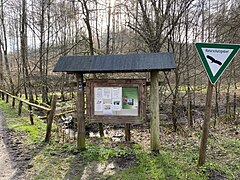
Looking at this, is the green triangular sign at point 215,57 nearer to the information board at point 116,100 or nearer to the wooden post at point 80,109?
the information board at point 116,100

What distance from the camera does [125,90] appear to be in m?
5.45

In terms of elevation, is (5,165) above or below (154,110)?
below

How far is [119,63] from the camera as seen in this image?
5.03 meters

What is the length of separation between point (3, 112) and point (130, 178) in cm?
990

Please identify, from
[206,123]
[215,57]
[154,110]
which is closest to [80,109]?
[154,110]

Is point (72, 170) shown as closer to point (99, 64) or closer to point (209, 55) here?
point (99, 64)

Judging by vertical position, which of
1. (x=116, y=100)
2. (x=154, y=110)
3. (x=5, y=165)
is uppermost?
(x=116, y=100)

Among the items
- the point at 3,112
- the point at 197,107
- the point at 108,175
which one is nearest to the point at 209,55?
the point at 108,175

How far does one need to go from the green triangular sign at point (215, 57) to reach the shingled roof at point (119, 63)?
0.64 metres

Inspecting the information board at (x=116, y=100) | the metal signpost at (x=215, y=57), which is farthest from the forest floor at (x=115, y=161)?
the metal signpost at (x=215, y=57)

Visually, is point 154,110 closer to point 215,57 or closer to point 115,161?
point 115,161

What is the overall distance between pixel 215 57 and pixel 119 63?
193 centimetres

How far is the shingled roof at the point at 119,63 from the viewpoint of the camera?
479 centimetres

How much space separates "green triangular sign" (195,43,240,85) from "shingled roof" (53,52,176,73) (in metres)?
0.64
